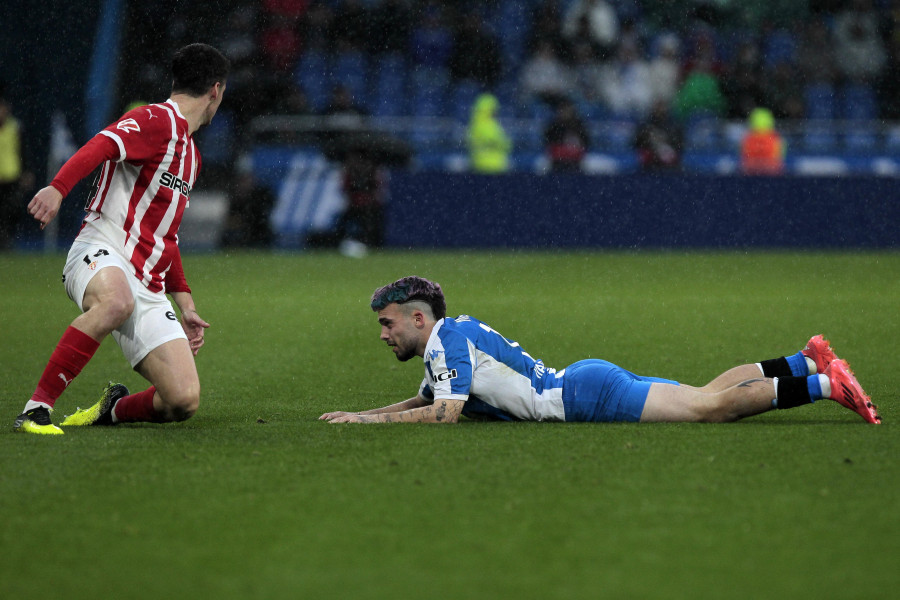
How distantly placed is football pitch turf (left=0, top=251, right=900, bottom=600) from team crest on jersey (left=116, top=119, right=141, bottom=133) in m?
1.39

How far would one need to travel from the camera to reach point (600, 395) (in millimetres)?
5688

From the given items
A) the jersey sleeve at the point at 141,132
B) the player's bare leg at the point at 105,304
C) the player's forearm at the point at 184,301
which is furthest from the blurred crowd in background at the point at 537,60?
the player's bare leg at the point at 105,304

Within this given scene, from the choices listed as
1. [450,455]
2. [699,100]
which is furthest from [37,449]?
[699,100]

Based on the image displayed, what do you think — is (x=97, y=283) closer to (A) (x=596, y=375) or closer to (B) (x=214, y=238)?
(A) (x=596, y=375)

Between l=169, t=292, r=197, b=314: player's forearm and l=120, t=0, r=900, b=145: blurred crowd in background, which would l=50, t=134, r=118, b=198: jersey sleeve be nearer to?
l=169, t=292, r=197, b=314: player's forearm

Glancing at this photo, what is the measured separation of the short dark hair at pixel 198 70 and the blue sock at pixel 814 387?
3112 mm

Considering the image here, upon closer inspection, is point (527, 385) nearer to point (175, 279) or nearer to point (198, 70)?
point (175, 279)

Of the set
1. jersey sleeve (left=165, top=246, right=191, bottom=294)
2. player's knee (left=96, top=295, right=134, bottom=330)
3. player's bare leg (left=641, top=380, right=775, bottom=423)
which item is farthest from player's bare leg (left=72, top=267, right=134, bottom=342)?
player's bare leg (left=641, top=380, right=775, bottom=423)

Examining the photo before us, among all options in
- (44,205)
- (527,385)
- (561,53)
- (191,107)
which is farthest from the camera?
(561,53)

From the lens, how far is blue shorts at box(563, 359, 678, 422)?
5684 millimetres

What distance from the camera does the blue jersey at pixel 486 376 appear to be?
18.0 ft

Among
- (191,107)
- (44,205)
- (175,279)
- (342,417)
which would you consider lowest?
(342,417)

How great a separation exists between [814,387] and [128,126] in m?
3.31

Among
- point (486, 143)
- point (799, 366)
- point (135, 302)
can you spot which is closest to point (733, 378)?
point (799, 366)
